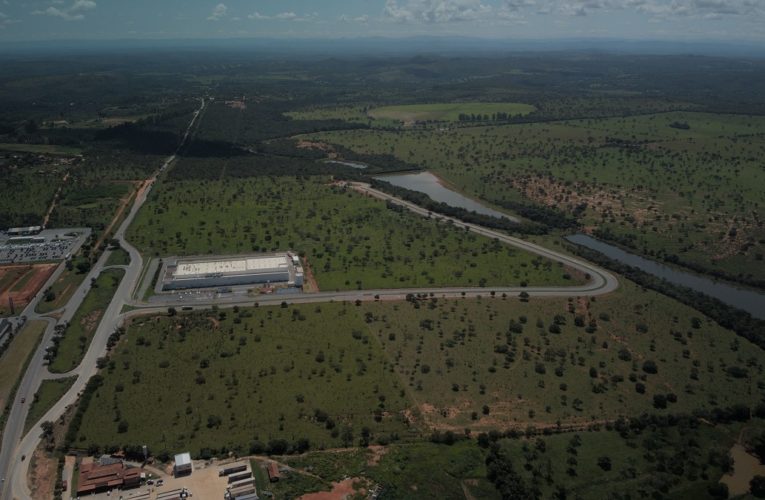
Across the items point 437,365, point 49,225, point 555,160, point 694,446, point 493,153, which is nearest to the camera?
point 694,446

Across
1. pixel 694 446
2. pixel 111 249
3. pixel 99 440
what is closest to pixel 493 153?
pixel 111 249

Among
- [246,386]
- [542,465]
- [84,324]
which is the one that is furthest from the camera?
[84,324]

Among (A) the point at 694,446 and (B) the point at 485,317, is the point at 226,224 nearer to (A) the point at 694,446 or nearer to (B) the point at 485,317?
(B) the point at 485,317

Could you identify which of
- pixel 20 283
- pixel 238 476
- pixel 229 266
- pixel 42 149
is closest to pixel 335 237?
pixel 229 266

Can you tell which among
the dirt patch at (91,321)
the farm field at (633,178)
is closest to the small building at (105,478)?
the dirt patch at (91,321)

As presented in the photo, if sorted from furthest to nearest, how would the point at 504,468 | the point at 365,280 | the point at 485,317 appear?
the point at 365,280, the point at 485,317, the point at 504,468

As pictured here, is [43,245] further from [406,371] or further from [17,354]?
[406,371]

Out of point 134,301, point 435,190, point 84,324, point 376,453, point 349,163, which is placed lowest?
point 376,453
